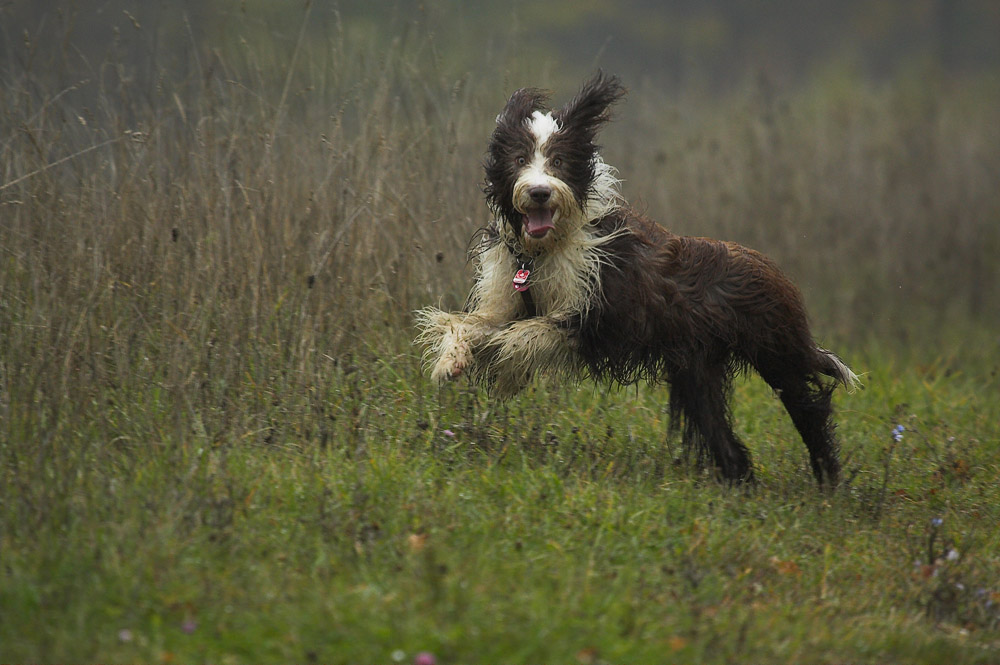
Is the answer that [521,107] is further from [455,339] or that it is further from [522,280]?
[455,339]

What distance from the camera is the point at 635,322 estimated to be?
16.2ft

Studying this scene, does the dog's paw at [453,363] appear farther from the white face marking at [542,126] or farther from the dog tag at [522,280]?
the white face marking at [542,126]

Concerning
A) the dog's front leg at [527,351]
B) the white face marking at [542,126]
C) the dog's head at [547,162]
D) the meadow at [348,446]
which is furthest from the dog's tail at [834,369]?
the white face marking at [542,126]

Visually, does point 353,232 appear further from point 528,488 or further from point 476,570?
point 476,570

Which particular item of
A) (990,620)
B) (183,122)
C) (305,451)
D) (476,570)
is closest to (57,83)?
(183,122)

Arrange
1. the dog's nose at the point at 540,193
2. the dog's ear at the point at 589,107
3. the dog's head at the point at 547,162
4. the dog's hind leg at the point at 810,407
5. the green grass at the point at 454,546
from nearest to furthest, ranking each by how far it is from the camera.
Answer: the green grass at the point at 454,546
the dog's nose at the point at 540,193
the dog's head at the point at 547,162
the dog's ear at the point at 589,107
the dog's hind leg at the point at 810,407

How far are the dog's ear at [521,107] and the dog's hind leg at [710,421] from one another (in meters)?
1.42

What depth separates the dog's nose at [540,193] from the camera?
15.2 ft

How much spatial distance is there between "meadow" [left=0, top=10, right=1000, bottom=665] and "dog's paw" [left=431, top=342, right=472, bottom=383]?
0.42 metres

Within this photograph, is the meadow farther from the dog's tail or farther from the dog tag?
the dog tag

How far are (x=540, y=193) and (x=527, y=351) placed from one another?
71 centimetres

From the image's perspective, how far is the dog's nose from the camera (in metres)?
4.64

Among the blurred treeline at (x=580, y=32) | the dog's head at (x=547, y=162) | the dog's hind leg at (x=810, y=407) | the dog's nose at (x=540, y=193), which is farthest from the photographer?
the blurred treeline at (x=580, y=32)

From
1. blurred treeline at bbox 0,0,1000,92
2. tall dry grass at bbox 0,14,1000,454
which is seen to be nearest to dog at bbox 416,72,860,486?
tall dry grass at bbox 0,14,1000,454
